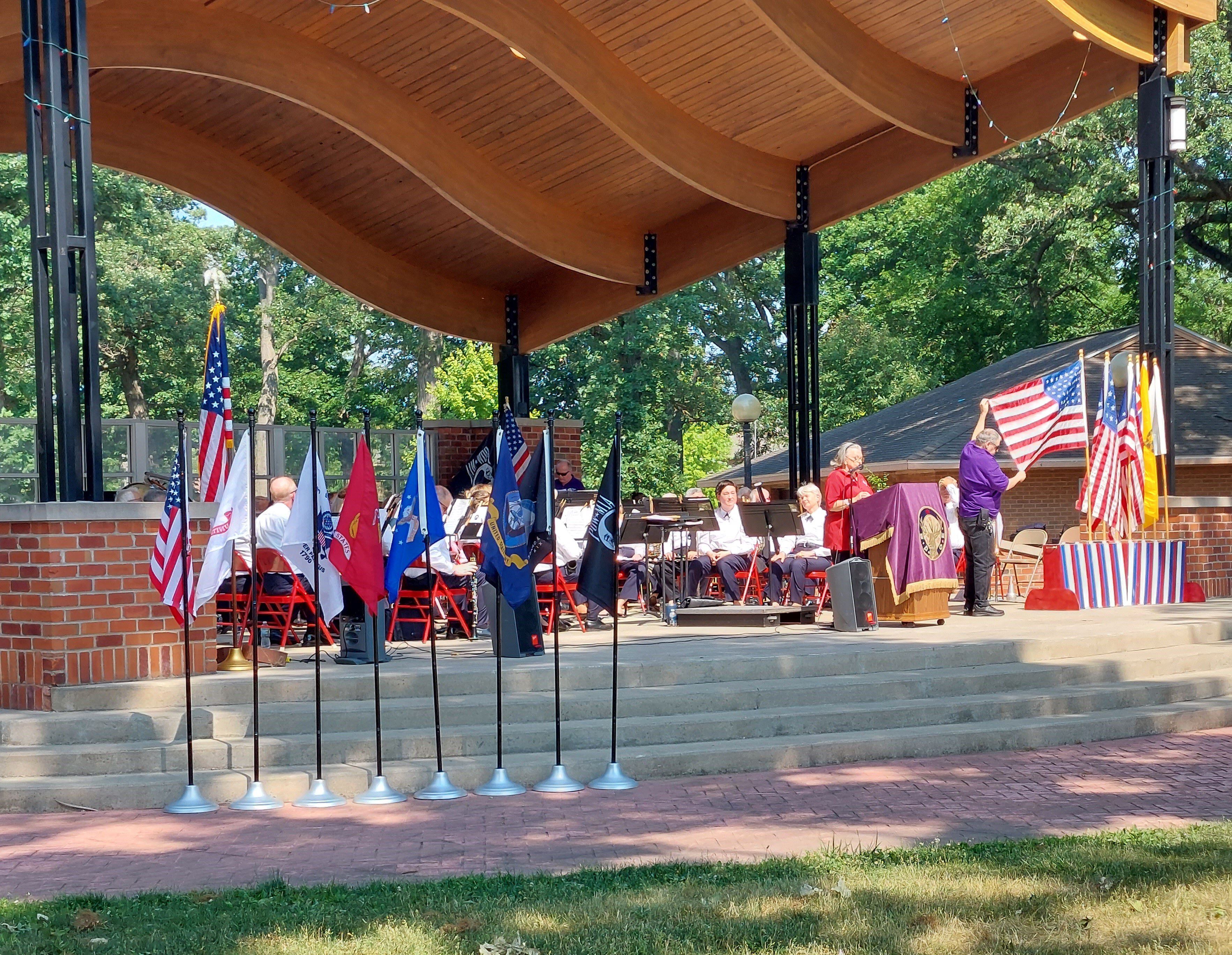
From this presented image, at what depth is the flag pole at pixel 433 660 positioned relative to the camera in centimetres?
834

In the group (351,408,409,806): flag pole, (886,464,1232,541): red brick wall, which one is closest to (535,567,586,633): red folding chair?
(351,408,409,806): flag pole

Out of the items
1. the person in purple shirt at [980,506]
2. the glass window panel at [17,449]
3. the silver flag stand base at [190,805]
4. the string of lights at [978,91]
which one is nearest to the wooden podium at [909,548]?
the person in purple shirt at [980,506]

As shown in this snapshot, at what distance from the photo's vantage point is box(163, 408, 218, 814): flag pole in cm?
802

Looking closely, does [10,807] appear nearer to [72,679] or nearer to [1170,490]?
[72,679]

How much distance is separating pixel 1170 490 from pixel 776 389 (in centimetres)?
3390

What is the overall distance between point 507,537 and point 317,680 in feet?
4.98

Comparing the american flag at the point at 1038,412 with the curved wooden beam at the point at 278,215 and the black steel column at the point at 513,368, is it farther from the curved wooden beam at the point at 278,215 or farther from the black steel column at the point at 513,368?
the curved wooden beam at the point at 278,215

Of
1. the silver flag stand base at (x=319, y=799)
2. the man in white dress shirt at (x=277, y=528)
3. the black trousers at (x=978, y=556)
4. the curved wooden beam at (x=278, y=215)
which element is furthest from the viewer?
the curved wooden beam at (x=278, y=215)

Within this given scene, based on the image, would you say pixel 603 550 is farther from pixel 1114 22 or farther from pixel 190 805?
pixel 1114 22

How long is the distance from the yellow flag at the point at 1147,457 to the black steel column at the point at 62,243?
1074cm

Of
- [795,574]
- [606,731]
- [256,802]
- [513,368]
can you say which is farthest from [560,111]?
[256,802]

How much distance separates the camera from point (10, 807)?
8.06 metres

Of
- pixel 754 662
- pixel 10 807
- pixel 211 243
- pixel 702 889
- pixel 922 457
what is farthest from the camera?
pixel 211 243

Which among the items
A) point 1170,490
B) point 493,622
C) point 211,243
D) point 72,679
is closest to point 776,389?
point 211,243
